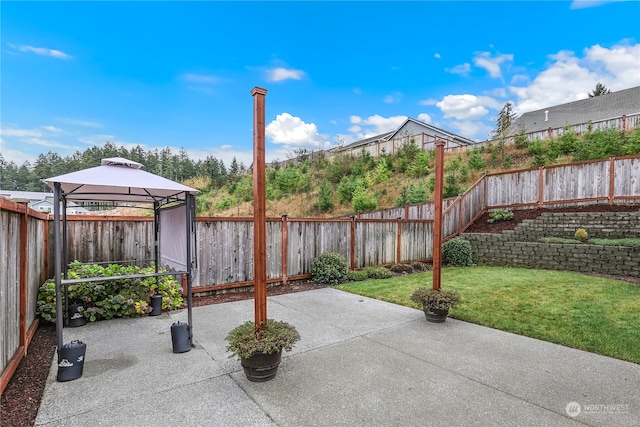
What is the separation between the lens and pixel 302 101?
14508 millimetres

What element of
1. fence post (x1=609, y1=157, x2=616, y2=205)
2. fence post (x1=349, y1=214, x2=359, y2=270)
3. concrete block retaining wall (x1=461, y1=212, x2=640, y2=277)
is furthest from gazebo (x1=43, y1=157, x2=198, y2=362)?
fence post (x1=609, y1=157, x2=616, y2=205)

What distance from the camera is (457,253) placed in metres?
9.88

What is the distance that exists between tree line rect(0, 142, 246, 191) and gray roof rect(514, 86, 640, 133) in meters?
30.4

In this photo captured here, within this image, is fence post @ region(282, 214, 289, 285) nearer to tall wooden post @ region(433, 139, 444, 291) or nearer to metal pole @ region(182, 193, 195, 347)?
metal pole @ region(182, 193, 195, 347)

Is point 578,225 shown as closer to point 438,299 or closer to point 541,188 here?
point 541,188

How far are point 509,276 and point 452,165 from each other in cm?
1119

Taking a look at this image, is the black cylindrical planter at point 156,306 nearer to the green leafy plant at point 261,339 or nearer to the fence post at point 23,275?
the fence post at point 23,275

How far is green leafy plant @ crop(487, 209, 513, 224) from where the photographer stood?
11.6 meters

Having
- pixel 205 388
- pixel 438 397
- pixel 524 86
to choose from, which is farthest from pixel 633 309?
pixel 524 86

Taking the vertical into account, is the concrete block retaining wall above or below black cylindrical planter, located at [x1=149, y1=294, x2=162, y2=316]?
above

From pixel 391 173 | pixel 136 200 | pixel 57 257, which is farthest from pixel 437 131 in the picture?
pixel 57 257

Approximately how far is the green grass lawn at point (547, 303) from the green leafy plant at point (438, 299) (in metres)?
0.48

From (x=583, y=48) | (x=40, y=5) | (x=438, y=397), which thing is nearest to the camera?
(x=438, y=397)

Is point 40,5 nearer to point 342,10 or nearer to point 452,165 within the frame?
point 342,10
